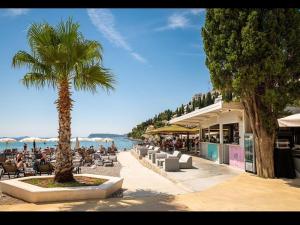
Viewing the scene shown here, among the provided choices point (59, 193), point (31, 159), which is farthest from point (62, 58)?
point (31, 159)

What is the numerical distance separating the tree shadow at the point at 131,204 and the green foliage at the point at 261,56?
557 cm

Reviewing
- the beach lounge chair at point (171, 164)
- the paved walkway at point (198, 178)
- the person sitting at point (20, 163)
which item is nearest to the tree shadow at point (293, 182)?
the paved walkway at point (198, 178)

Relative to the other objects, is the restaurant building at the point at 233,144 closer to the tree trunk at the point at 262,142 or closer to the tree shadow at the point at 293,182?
the tree trunk at the point at 262,142

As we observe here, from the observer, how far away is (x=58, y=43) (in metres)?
11.1

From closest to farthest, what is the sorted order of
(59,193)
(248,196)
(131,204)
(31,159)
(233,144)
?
(131,204) → (59,193) → (248,196) → (233,144) → (31,159)

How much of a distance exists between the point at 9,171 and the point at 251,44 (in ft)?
37.2

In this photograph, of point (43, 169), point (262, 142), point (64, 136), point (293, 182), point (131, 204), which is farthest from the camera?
point (43, 169)

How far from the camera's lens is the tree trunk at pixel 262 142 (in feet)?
44.1

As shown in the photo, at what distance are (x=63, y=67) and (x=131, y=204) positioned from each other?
509cm

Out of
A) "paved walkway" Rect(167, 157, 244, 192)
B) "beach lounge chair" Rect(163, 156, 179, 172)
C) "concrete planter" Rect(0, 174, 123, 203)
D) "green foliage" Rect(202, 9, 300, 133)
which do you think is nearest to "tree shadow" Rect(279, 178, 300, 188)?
"green foliage" Rect(202, 9, 300, 133)

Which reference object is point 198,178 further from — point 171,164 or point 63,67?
point 63,67

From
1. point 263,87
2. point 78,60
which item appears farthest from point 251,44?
point 78,60

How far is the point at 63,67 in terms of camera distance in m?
11.1
